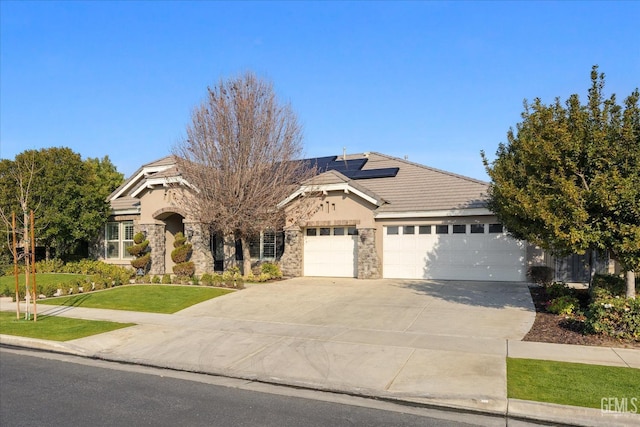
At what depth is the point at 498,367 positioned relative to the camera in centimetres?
775

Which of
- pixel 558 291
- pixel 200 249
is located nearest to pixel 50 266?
pixel 200 249

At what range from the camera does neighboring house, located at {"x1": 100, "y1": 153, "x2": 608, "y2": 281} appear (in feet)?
60.6

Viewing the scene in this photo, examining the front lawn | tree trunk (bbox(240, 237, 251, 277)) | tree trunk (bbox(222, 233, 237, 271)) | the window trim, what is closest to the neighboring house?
the window trim

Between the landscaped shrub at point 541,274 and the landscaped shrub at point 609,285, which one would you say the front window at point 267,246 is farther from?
the landscaped shrub at point 609,285

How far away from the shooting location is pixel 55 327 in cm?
1190

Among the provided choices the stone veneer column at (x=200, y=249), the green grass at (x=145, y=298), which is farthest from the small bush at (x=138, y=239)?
the green grass at (x=145, y=298)

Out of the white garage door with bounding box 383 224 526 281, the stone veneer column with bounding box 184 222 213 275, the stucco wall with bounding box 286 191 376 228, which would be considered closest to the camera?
the white garage door with bounding box 383 224 526 281

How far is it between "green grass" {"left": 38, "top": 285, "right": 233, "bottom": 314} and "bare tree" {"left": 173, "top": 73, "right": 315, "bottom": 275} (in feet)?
10.3

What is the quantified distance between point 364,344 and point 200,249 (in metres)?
14.1

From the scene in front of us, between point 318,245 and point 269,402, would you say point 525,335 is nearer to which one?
point 269,402

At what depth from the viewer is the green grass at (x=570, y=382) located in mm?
6297

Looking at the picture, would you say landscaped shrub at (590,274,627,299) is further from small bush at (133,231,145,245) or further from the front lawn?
small bush at (133,231,145,245)

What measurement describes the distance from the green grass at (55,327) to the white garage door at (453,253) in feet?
37.4

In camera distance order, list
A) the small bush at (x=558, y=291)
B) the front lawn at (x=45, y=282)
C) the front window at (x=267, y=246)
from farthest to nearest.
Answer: the front window at (x=267, y=246)
the front lawn at (x=45, y=282)
the small bush at (x=558, y=291)
